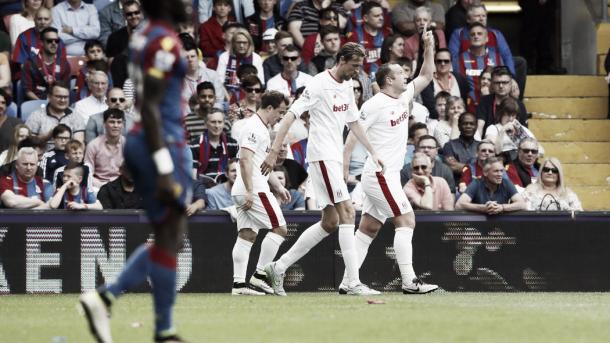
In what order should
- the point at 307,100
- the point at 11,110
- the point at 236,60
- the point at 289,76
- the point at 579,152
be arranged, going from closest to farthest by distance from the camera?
the point at 307,100
the point at 11,110
the point at 289,76
the point at 236,60
the point at 579,152

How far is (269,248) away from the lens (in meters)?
13.8

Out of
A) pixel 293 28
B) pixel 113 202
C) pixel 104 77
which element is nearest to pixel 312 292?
pixel 113 202

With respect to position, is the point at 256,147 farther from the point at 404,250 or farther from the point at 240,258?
the point at 404,250

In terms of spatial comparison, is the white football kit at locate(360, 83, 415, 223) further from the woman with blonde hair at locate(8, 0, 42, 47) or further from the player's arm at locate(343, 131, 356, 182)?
the woman with blonde hair at locate(8, 0, 42, 47)

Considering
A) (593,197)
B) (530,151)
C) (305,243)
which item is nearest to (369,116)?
(305,243)

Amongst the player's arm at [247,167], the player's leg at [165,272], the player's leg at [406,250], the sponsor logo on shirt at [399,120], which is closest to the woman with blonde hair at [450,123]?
the sponsor logo on shirt at [399,120]

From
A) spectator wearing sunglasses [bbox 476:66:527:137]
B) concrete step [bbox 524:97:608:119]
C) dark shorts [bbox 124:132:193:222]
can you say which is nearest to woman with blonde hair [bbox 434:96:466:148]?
spectator wearing sunglasses [bbox 476:66:527:137]

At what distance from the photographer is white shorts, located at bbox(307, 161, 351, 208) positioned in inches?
526

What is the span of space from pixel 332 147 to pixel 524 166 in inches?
179

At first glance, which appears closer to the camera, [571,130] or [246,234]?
[246,234]

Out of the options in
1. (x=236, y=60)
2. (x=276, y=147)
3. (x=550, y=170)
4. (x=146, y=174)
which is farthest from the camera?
(x=236, y=60)

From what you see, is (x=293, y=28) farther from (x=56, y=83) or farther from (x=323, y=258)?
(x=323, y=258)

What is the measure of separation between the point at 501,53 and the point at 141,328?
1118cm

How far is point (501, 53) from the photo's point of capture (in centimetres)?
1972
